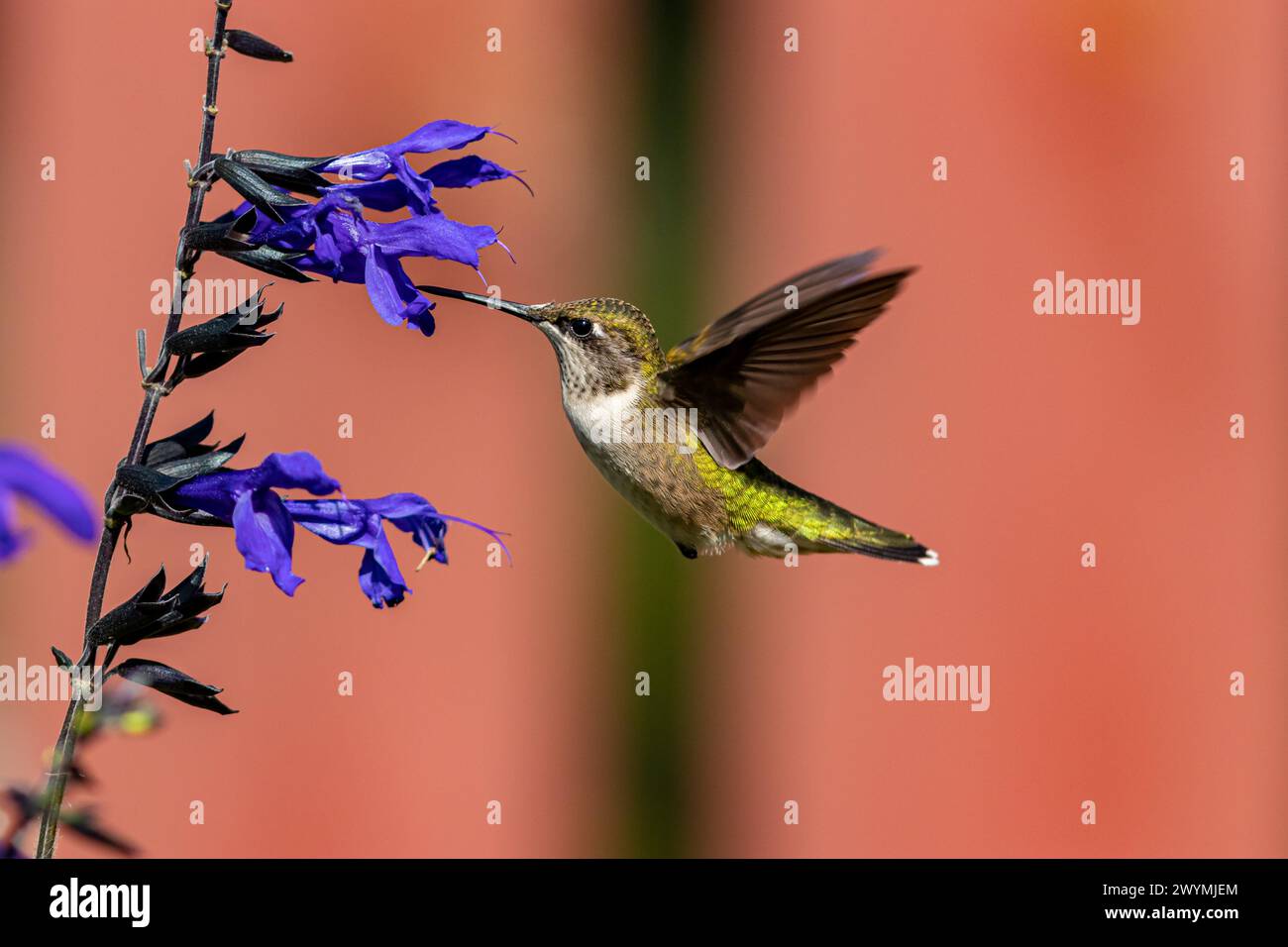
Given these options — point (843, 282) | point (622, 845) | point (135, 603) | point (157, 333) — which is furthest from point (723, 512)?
point (622, 845)

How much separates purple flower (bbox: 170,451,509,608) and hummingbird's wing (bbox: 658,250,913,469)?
0.44m

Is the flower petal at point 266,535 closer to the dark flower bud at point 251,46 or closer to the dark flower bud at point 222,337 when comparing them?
the dark flower bud at point 222,337

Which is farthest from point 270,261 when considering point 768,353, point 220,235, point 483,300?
point 768,353

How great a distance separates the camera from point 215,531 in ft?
7.41

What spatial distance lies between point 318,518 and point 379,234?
203 mm

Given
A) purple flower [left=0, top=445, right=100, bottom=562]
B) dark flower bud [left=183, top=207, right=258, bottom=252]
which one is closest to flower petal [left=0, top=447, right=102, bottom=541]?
purple flower [left=0, top=445, right=100, bottom=562]

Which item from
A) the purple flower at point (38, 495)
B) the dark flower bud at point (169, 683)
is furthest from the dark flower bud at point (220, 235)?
the purple flower at point (38, 495)

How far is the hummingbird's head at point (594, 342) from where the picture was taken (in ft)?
4.51

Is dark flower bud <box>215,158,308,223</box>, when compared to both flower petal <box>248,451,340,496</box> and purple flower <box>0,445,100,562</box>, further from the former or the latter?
purple flower <box>0,445,100,562</box>

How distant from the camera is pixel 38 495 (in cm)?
53

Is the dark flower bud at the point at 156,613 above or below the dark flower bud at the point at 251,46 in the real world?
below

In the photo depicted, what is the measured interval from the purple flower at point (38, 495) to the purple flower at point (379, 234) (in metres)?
0.39

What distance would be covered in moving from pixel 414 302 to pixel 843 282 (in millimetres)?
407

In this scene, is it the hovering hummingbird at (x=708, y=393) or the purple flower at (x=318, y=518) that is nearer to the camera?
the purple flower at (x=318, y=518)
